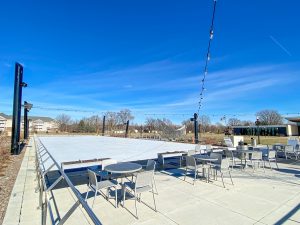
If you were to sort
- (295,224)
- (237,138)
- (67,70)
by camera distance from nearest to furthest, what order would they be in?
(295,224)
(237,138)
(67,70)

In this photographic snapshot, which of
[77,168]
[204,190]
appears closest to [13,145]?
[77,168]

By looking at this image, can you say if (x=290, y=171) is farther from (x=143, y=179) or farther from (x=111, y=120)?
(x=111, y=120)

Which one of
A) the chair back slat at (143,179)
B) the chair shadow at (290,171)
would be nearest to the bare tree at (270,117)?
the chair shadow at (290,171)

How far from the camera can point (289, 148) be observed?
7.40 meters

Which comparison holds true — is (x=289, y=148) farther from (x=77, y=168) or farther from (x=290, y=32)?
(x=77, y=168)

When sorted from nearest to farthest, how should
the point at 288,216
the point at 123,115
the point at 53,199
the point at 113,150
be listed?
the point at 288,216
the point at 53,199
the point at 113,150
the point at 123,115

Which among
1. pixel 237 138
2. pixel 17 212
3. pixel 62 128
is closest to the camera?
pixel 17 212

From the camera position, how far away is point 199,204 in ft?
10.6

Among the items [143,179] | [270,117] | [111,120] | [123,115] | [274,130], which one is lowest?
[143,179]

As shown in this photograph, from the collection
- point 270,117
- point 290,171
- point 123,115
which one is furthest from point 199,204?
point 270,117

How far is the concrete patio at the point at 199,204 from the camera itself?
273 cm

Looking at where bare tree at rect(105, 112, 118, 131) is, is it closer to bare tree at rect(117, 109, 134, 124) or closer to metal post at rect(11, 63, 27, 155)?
bare tree at rect(117, 109, 134, 124)

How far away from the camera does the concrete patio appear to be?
2.73m

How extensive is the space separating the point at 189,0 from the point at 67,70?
15.5 metres
